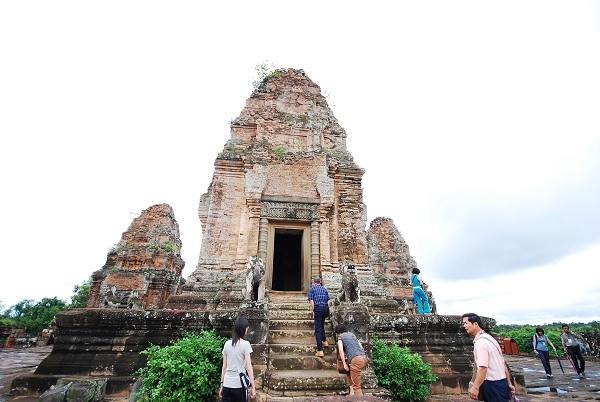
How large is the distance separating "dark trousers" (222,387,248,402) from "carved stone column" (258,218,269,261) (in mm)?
6052

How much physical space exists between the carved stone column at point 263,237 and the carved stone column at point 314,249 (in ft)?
4.65

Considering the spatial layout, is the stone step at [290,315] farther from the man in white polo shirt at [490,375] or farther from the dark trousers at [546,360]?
the dark trousers at [546,360]

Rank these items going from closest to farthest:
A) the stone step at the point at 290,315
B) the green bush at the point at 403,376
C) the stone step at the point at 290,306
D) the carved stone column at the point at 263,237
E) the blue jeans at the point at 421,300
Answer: the green bush at the point at 403,376, the stone step at the point at 290,315, the stone step at the point at 290,306, the blue jeans at the point at 421,300, the carved stone column at the point at 263,237

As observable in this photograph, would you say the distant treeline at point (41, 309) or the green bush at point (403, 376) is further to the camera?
the distant treeline at point (41, 309)

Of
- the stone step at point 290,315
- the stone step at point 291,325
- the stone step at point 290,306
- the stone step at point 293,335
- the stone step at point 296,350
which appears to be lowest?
the stone step at point 296,350

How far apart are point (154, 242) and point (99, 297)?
12.4ft

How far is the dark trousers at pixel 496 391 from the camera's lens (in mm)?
3227

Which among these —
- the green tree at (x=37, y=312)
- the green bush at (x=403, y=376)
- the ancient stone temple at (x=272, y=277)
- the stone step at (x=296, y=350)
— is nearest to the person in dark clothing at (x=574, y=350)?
the ancient stone temple at (x=272, y=277)

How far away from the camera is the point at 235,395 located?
12.7 ft

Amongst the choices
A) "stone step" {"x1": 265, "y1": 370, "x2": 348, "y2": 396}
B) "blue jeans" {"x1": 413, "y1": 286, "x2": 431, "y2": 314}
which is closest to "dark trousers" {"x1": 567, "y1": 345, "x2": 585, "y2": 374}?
"blue jeans" {"x1": 413, "y1": 286, "x2": 431, "y2": 314}

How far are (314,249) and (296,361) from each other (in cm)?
448

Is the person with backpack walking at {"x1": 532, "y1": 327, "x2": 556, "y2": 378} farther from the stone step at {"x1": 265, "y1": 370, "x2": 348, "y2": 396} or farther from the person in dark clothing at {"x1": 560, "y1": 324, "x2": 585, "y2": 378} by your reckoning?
the stone step at {"x1": 265, "y1": 370, "x2": 348, "y2": 396}

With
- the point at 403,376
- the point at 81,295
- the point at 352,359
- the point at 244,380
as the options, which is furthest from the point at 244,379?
the point at 81,295

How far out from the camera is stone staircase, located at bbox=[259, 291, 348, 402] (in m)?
5.19
